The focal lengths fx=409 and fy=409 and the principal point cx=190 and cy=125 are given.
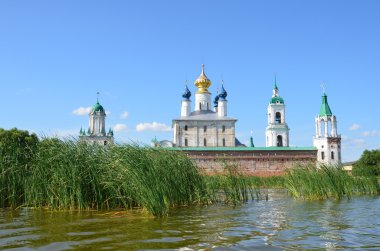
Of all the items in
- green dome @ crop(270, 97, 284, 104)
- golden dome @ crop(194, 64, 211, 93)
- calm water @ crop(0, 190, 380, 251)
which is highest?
golden dome @ crop(194, 64, 211, 93)

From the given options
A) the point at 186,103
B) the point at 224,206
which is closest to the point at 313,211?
the point at 224,206

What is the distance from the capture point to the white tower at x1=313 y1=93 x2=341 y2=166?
48.6 metres

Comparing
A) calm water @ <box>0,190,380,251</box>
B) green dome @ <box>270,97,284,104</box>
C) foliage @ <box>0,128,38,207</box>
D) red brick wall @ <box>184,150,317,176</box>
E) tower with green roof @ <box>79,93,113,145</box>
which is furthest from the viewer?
tower with green roof @ <box>79,93,113,145</box>

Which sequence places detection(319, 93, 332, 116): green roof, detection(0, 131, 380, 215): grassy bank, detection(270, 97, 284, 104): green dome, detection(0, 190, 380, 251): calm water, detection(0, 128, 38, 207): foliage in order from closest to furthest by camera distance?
detection(0, 190, 380, 251): calm water → detection(0, 131, 380, 215): grassy bank → detection(0, 128, 38, 207): foliage → detection(319, 93, 332, 116): green roof → detection(270, 97, 284, 104): green dome

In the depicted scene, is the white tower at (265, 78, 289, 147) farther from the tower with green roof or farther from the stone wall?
the tower with green roof

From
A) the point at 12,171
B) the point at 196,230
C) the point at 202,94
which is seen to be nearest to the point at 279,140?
the point at 202,94

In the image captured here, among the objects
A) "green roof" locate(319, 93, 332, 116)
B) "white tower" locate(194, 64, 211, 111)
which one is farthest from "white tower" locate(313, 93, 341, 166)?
"white tower" locate(194, 64, 211, 111)

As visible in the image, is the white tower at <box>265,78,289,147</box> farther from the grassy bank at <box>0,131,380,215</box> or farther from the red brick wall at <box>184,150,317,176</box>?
the grassy bank at <box>0,131,380,215</box>

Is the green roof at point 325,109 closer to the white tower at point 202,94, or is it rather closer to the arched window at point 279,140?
the arched window at point 279,140

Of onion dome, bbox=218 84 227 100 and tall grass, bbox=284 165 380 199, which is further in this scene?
onion dome, bbox=218 84 227 100

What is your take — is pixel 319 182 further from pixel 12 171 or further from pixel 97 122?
pixel 97 122

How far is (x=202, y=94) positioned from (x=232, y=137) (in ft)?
26.3

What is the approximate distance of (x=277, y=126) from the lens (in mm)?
Answer: 52531

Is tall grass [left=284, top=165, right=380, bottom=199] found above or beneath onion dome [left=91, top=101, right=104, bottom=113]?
beneath
